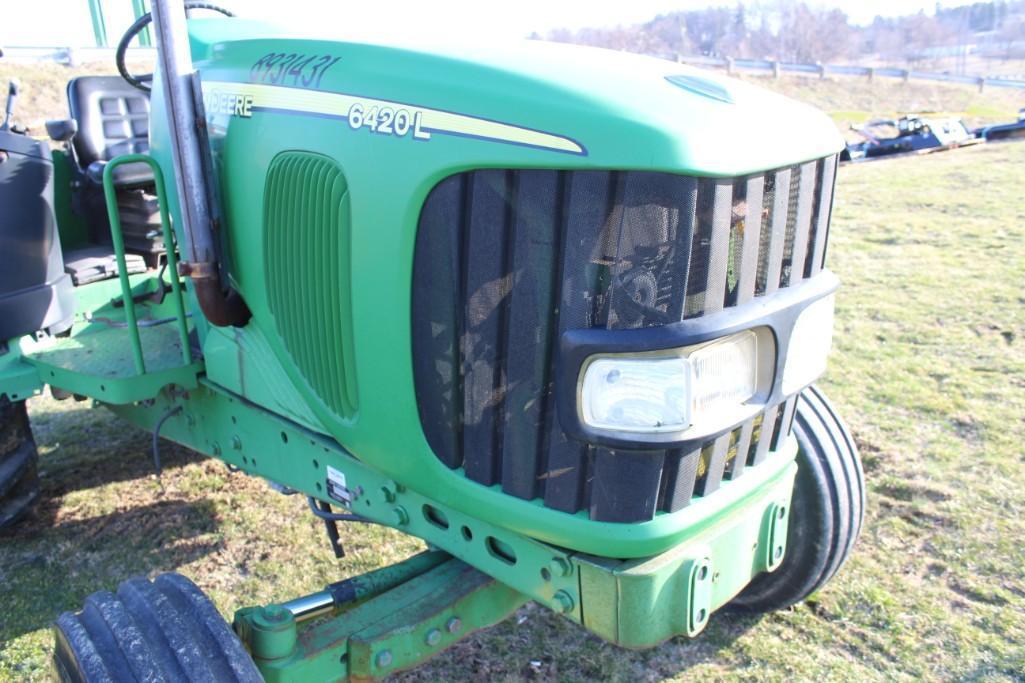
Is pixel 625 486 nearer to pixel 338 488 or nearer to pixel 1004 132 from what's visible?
pixel 338 488

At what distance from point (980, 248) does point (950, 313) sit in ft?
7.49

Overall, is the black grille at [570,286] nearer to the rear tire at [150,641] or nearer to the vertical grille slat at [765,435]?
the vertical grille slat at [765,435]

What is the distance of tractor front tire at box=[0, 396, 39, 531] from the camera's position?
10.8 feet

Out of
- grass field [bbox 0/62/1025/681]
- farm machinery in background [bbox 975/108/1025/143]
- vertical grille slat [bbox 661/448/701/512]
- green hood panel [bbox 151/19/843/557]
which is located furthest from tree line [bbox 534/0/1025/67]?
vertical grille slat [bbox 661/448/701/512]

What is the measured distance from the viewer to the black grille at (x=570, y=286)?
5.51 ft

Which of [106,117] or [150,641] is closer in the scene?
[150,641]

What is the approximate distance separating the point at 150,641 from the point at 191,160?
1.16 metres

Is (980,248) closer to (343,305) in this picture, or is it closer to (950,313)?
(950,313)

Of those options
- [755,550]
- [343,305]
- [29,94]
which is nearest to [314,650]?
[343,305]

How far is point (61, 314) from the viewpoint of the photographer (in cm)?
325

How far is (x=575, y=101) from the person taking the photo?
1701 mm

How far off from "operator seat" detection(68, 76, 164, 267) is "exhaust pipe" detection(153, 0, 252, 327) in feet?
5.76

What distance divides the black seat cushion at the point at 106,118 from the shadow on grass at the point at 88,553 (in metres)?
1.77

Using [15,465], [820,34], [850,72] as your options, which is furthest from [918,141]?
[820,34]
